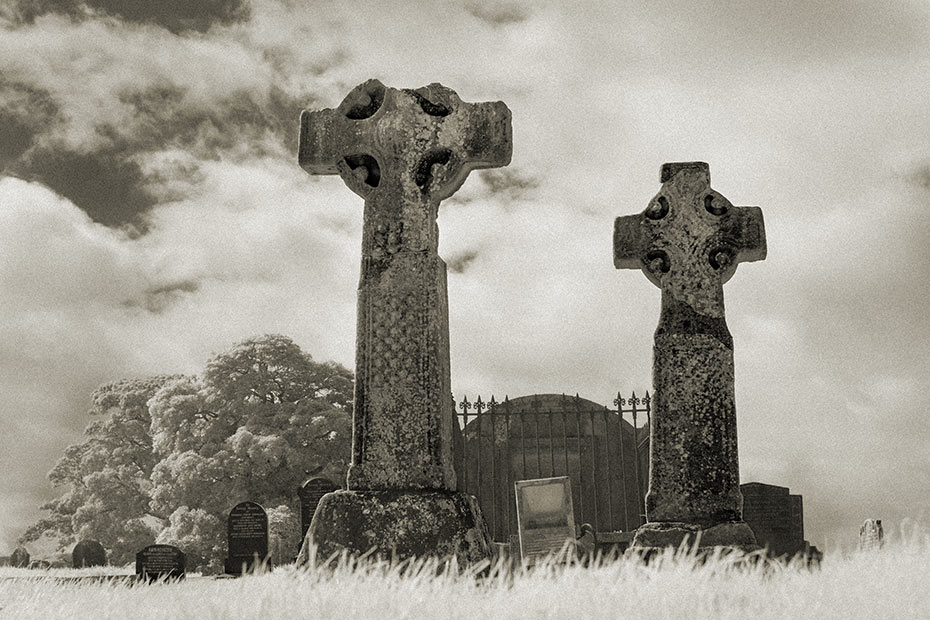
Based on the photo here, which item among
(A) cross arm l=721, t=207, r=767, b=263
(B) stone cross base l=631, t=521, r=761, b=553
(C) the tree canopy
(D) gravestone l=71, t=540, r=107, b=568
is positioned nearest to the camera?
(B) stone cross base l=631, t=521, r=761, b=553

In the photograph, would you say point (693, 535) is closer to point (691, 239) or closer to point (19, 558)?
point (691, 239)

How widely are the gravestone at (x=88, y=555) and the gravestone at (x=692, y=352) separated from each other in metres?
18.2

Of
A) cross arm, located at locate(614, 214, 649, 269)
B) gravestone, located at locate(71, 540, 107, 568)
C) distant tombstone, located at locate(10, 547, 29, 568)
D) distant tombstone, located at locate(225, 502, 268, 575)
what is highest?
cross arm, located at locate(614, 214, 649, 269)

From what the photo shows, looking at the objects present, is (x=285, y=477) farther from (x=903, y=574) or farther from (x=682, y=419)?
(x=903, y=574)

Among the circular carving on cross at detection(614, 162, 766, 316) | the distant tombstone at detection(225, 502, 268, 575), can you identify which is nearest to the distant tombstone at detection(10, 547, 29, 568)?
the distant tombstone at detection(225, 502, 268, 575)

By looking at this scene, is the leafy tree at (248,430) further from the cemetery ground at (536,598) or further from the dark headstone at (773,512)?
the cemetery ground at (536,598)

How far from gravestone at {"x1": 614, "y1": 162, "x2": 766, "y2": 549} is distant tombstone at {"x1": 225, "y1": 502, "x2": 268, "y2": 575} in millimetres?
10555

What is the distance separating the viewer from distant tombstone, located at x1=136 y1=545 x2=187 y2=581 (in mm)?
16328

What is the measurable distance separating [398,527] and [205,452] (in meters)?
17.3

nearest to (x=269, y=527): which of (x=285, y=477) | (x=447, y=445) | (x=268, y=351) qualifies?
(x=285, y=477)

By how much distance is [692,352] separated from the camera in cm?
798

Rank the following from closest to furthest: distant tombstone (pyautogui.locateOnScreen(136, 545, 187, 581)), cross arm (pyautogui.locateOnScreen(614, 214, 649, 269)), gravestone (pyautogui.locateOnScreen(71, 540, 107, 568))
A: cross arm (pyautogui.locateOnScreen(614, 214, 649, 269)) < distant tombstone (pyautogui.locateOnScreen(136, 545, 187, 581)) < gravestone (pyautogui.locateOnScreen(71, 540, 107, 568))

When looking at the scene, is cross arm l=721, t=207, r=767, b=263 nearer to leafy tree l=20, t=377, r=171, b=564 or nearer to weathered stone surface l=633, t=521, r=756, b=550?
weathered stone surface l=633, t=521, r=756, b=550

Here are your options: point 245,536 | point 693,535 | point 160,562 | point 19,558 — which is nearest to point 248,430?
point 245,536
